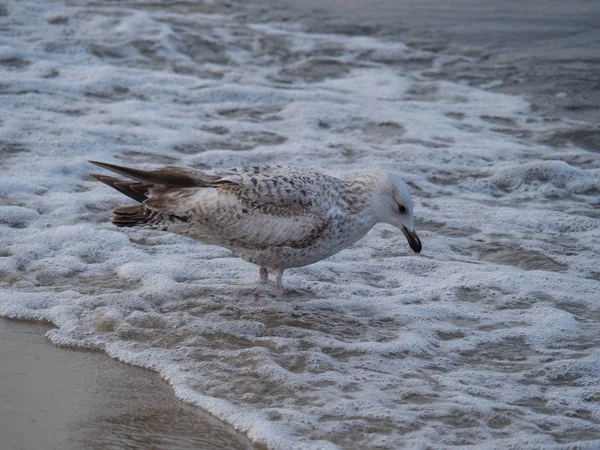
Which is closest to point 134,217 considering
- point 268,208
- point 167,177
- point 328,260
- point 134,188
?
point 134,188

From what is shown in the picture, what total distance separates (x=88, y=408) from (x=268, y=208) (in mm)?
1648

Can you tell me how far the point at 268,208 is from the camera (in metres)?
5.28

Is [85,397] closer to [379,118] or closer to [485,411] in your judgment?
[485,411]

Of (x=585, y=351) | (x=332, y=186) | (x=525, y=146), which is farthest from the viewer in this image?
(x=525, y=146)

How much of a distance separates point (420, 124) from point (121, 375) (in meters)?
5.57

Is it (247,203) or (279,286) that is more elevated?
(247,203)

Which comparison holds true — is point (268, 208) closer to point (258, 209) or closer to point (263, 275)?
point (258, 209)

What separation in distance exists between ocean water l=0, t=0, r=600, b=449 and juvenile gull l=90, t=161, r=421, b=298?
14.8 inches

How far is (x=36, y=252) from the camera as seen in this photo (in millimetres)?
6004

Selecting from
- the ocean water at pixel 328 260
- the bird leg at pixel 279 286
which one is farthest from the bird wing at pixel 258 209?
the ocean water at pixel 328 260

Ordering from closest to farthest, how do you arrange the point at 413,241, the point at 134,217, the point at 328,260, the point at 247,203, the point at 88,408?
the point at 88,408 → the point at 247,203 → the point at 134,217 → the point at 413,241 → the point at 328,260

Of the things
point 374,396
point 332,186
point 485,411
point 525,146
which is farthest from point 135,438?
point 525,146

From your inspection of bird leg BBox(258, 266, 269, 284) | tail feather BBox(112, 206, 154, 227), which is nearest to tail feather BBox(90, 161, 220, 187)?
tail feather BBox(112, 206, 154, 227)

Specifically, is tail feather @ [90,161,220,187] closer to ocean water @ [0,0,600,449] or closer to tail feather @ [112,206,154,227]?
tail feather @ [112,206,154,227]
